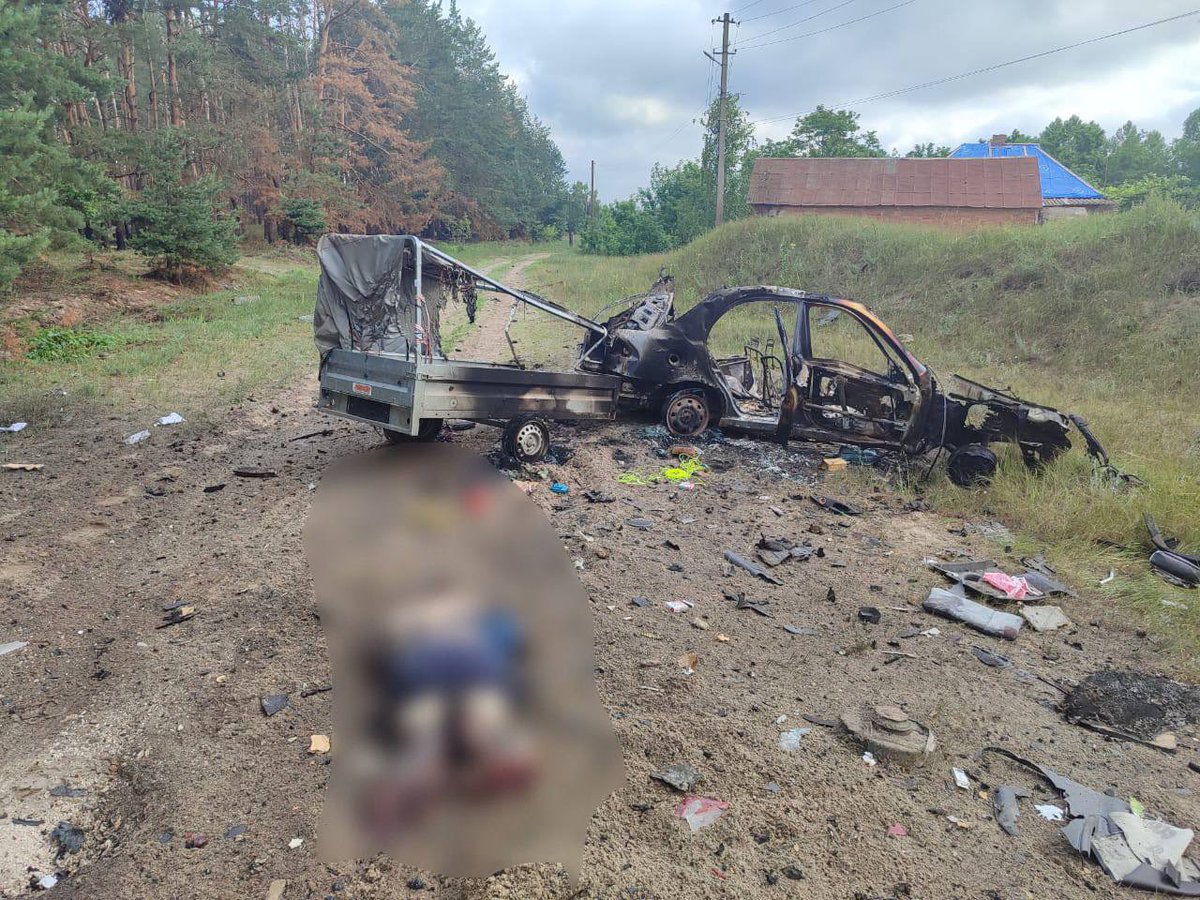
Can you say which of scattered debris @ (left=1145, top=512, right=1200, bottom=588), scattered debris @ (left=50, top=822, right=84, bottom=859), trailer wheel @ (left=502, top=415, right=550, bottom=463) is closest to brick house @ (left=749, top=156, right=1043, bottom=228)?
trailer wheel @ (left=502, top=415, right=550, bottom=463)

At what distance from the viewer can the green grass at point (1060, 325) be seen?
19.6 feet

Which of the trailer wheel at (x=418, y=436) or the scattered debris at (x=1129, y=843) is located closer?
the scattered debris at (x=1129, y=843)

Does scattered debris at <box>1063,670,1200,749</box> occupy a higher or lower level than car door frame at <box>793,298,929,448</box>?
lower

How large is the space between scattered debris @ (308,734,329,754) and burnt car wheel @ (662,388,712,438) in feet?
17.8

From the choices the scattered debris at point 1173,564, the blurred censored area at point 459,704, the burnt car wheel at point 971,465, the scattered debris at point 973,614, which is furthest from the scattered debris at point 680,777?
the burnt car wheel at point 971,465

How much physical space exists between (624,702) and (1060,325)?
45.0 feet

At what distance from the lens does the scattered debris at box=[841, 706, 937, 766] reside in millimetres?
3184

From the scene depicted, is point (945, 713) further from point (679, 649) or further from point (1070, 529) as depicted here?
point (1070, 529)

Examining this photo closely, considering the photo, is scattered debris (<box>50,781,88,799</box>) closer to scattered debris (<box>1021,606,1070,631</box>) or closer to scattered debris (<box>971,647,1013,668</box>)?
scattered debris (<box>971,647,1013,668</box>)

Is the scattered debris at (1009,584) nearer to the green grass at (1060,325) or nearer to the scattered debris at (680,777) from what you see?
the green grass at (1060,325)

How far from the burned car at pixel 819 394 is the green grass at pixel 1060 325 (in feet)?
1.29

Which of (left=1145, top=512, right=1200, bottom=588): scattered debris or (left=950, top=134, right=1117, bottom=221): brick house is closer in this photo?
(left=1145, top=512, right=1200, bottom=588): scattered debris

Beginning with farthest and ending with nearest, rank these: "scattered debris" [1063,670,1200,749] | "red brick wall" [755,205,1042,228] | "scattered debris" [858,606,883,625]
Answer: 1. "red brick wall" [755,205,1042,228]
2. "scattered debris" [858,606,883,625]
3. "scattered debris" [1063,670,1200,749]

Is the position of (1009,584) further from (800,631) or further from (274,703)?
(274,703)
